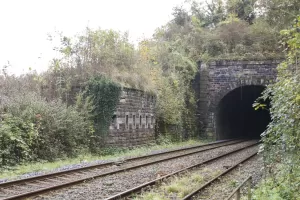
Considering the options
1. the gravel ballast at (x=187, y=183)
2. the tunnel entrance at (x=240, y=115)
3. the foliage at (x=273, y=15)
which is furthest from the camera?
the foliage at (x=273, y=15)

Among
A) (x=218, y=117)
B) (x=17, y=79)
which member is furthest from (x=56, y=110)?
(x=218, y=117)

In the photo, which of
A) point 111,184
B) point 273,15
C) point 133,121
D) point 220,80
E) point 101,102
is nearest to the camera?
point 111,184

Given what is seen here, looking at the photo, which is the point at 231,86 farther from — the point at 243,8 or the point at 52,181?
the point at 52,181

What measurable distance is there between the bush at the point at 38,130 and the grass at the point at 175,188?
495 centimetres

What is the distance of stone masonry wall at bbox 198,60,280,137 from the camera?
2334 centimetres

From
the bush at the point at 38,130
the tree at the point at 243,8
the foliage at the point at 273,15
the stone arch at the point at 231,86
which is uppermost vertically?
the tree at the point at 243,8

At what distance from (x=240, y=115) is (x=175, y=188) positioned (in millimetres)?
25905

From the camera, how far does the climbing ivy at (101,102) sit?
1470cm

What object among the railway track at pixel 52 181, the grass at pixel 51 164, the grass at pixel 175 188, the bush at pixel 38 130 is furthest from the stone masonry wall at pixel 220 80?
the grass at pixel 175 188

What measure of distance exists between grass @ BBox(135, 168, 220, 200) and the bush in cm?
495

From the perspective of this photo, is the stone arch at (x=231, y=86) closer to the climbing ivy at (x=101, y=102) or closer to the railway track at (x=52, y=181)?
the climbing ivy at (x=101, y=102)

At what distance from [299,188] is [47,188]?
4.58 meters

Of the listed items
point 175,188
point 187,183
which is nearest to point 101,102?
point 187,183

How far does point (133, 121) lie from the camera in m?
16.7
